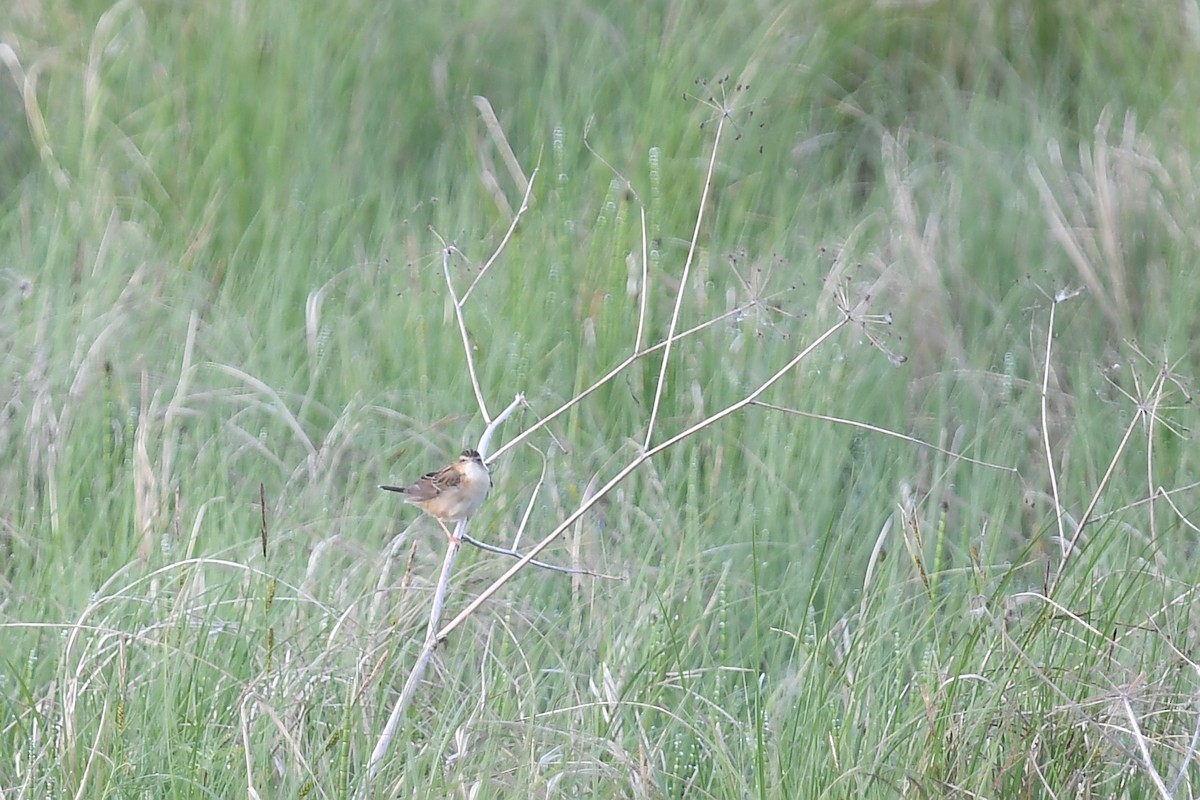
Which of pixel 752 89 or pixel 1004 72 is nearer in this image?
pixel 752 89

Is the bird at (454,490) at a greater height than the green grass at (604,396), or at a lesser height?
greater

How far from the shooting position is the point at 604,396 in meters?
3.96

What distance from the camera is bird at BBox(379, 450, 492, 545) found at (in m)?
2.98

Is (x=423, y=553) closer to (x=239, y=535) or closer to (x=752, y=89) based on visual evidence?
(x=239, y=535)

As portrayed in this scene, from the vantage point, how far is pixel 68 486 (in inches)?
139

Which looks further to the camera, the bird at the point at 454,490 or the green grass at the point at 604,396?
the bird at the point at 454,490

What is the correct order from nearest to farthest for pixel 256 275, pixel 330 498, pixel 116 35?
pixel 330 498, pixel 256 275, pixel 116 35

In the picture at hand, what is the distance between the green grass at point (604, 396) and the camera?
8.71 ft

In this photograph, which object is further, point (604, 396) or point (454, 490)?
point (604, 396)

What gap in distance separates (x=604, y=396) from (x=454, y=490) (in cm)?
98

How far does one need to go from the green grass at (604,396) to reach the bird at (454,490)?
153mm

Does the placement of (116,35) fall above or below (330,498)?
above

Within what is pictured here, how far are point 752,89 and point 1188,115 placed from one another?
1393 mm

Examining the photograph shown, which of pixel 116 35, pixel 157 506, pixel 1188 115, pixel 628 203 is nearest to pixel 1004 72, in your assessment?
pixel 1188 115
